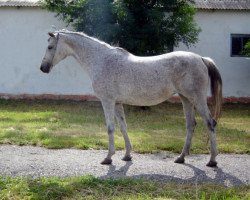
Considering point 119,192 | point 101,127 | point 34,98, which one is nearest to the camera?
point 119,192

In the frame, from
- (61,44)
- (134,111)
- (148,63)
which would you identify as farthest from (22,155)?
(134,111)

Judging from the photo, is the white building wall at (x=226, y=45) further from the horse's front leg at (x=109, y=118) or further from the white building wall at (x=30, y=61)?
the horse's front leg at (x=109, y=118)

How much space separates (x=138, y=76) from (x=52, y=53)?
1.56 metres

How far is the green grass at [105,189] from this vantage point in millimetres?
5922

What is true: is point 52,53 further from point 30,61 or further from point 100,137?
point 30,61

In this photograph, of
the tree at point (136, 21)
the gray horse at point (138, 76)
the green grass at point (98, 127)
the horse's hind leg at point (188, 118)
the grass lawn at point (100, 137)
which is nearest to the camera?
the grass lawn at point (100, 137)

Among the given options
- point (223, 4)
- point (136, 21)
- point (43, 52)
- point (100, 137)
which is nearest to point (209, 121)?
point (100, 137)

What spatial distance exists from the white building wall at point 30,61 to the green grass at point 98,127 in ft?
4.40

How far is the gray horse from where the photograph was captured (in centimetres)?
771

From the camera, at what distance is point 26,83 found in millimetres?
18469

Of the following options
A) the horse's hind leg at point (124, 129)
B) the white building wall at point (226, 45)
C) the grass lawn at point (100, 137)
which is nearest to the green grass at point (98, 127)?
the grass lawn at point (100, 137)

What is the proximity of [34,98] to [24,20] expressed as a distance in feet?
10.3

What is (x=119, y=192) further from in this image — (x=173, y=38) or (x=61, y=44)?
(x=173, y=38)

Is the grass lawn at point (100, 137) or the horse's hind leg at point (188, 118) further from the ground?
the horse's hind leg at point (188, 118)
